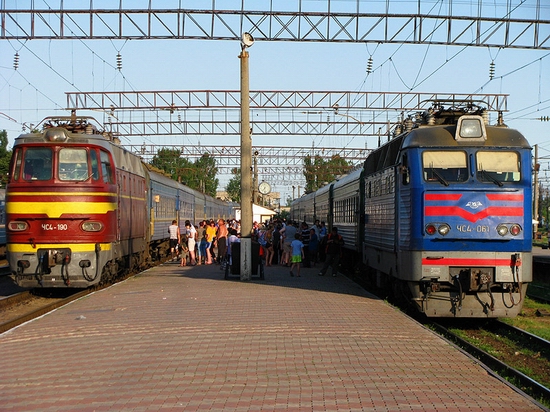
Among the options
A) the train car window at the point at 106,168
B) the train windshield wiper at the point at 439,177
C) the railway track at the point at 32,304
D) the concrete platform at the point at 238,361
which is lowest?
the railway track at the point at 32,304

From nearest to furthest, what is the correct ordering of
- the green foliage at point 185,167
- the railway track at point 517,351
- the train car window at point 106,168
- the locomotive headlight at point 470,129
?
1. the railway track at point 517,351
2. the locomotive headlight at point 470,129
3. the train car window at point 106,168
4. the green foliage at point 185,167

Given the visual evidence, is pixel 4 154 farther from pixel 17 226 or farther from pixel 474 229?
pixel 474 229

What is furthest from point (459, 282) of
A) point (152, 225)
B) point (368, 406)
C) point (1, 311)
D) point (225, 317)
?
point (152, 225)

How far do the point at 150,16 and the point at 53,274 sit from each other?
27.4ft

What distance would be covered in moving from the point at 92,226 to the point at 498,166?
8.93 metres

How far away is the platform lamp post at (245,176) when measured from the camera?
66.5 feet

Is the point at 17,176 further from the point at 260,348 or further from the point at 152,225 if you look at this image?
the point at 152,225

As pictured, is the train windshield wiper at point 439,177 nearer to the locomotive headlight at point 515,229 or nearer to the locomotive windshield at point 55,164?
the locomotive headlight at point 515,229

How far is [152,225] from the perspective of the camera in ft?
90.2

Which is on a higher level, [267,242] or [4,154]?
[4,154]

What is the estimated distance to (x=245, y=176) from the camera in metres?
20.5

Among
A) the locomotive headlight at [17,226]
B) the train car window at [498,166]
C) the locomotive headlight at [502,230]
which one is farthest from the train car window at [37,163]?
the locomotive headlight at [502,230]

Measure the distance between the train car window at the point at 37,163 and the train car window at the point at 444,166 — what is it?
8.46 m

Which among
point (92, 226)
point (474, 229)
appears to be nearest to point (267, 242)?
point (92, 226)
